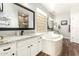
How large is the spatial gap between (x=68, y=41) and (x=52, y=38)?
0.22 meters

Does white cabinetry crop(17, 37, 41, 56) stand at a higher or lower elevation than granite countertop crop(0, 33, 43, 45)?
lower

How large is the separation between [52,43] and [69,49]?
240mm

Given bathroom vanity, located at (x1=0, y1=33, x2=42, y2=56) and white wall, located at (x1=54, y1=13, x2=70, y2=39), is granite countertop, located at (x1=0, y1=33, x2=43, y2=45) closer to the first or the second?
bathroom vanity, located at (x1=0, y1=33, x2=42, y2=56)

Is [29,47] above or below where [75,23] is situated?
below

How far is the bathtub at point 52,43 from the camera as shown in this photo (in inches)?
48.6

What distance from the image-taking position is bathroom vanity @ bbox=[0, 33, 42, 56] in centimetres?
106

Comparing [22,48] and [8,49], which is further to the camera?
[22,48]

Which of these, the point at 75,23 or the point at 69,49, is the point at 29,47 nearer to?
the point at 69,49

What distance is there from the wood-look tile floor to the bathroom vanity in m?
0.12

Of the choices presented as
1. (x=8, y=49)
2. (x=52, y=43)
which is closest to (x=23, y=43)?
(x=8, y=49)

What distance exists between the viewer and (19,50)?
1.18m

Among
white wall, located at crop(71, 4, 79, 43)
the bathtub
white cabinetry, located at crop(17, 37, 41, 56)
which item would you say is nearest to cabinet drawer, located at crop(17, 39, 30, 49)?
white cabinetry, located at crop(17, 37, 41, 56)

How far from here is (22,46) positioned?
121 cm

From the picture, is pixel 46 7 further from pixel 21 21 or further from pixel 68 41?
pixel 68 41
